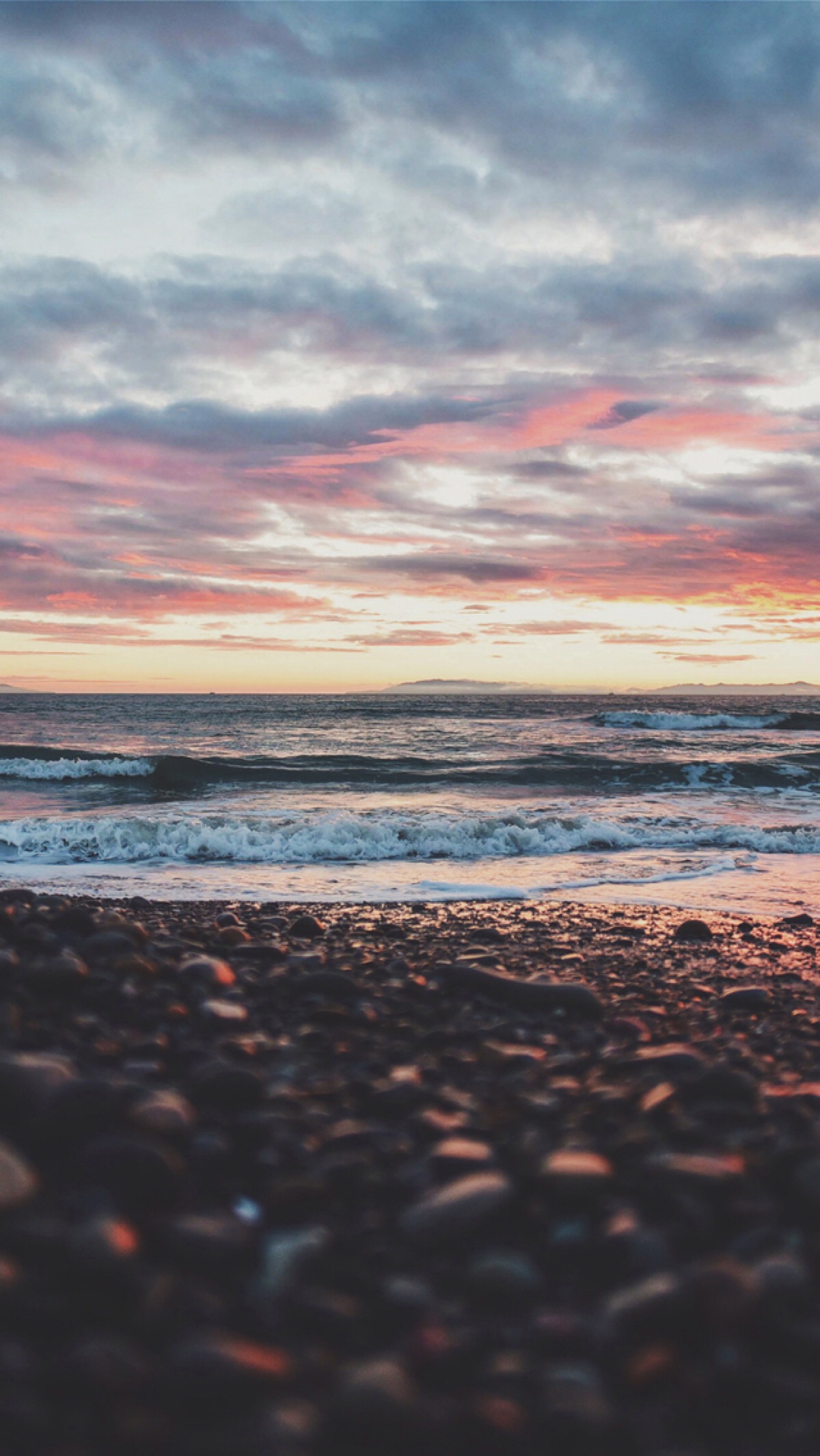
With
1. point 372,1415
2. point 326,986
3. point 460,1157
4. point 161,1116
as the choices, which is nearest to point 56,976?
point 326,986

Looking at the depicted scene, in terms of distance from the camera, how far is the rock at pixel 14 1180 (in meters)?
2.12

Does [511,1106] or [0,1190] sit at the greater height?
[0,1190]

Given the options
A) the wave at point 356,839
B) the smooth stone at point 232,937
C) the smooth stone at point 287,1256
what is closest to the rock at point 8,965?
the smooth stone at point 232,937

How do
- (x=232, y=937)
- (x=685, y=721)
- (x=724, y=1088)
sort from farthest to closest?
(x=685, y=721), (x=232, y=937), (x=724, y=1088)

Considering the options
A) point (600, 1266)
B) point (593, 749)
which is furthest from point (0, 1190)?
point (593, 749)

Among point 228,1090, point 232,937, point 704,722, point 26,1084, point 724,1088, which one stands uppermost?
point 704,722

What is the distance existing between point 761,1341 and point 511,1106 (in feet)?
3.92

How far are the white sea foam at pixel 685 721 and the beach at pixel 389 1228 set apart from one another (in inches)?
1623

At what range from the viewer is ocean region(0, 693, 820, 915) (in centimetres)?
976

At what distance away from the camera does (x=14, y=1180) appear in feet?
7.12

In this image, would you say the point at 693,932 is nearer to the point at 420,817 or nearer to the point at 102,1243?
the point at 102,1243

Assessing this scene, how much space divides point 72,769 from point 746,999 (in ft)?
74.6

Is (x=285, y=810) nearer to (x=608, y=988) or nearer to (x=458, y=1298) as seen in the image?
(x=608, y=988)

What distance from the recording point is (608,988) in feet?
17.0
